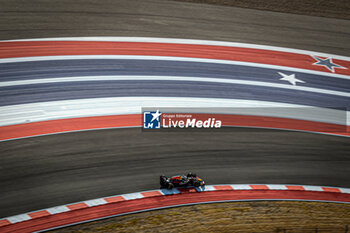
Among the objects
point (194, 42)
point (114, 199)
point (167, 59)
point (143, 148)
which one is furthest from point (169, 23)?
point (114, 199)

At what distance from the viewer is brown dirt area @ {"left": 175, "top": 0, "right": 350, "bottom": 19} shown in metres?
20.8

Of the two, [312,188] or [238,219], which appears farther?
[312,188]

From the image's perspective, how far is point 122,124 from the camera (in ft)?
46.9

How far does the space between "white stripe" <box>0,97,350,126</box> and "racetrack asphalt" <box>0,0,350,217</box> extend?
1101 millimetres

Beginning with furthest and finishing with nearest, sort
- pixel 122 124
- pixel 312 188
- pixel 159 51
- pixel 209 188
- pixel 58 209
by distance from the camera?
pixel 159 51
pixel 122 124
pixel 312 188
pixel 209 188
pixel 58 209

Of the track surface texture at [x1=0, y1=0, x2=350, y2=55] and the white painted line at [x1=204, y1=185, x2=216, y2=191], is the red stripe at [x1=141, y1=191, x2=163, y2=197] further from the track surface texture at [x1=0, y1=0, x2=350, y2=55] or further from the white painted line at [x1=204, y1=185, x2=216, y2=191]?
the track surface texture at [x1=0, y1=0, x2=350, y2=55]

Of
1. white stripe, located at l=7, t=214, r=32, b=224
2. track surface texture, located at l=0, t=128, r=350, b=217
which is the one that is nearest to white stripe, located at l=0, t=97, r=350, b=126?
track surface texture, located at l=0, t=128, r=350, b=217

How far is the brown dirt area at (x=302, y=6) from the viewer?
20.8 m

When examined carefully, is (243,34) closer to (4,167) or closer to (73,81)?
(73,81)

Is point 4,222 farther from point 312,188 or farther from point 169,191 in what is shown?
point 312,188

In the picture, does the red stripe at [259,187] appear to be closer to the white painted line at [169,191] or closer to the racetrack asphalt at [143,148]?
the racetrack asphalt at [143,148]

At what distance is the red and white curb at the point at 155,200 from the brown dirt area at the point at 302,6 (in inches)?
479

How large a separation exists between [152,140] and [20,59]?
25.1 ft
